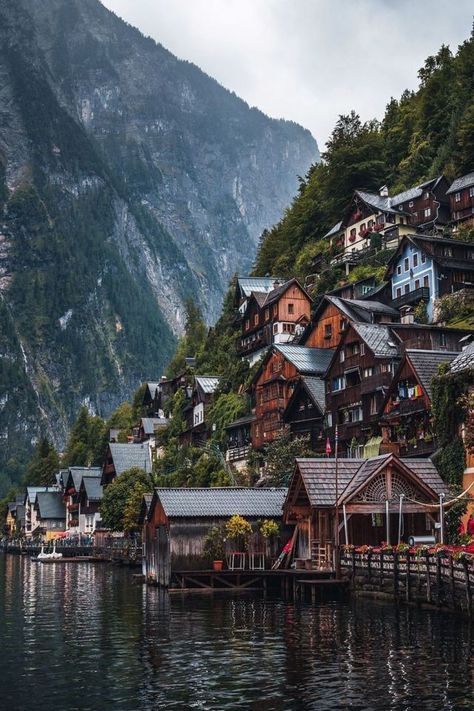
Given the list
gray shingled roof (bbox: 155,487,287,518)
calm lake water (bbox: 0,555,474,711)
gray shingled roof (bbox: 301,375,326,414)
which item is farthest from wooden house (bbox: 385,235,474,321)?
calm lake water (bbox: 0,555,474,711)

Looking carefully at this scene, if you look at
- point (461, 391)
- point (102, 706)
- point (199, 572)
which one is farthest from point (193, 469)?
point (102, 706)

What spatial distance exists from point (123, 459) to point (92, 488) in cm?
1584

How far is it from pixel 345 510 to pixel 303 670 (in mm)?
23365

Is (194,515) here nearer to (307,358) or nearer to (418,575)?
(418,575)

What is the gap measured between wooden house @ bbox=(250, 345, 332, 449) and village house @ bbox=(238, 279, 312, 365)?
13.6 m

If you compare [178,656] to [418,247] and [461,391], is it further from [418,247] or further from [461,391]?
[418,247]

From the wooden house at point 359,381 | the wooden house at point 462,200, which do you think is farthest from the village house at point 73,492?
the wooden house at point 359,381

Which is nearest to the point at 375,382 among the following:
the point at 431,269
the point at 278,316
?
the point at 431,269

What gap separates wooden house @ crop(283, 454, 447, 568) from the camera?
5178 centimetres

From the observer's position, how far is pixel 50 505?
162000 mm

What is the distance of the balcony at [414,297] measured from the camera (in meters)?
92.5

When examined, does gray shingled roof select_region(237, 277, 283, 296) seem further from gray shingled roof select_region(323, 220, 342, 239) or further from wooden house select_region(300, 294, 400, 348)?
wooden house select_region(300, 294, 400, 348)

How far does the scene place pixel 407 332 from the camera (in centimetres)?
7712

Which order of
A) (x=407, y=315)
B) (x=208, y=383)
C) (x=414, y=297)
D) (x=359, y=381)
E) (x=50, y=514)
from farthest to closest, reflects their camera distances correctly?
(x=50, y=514), (x=208, y=383), (x=414, y=297), (x=407, y=315), (x=359, y=381)
